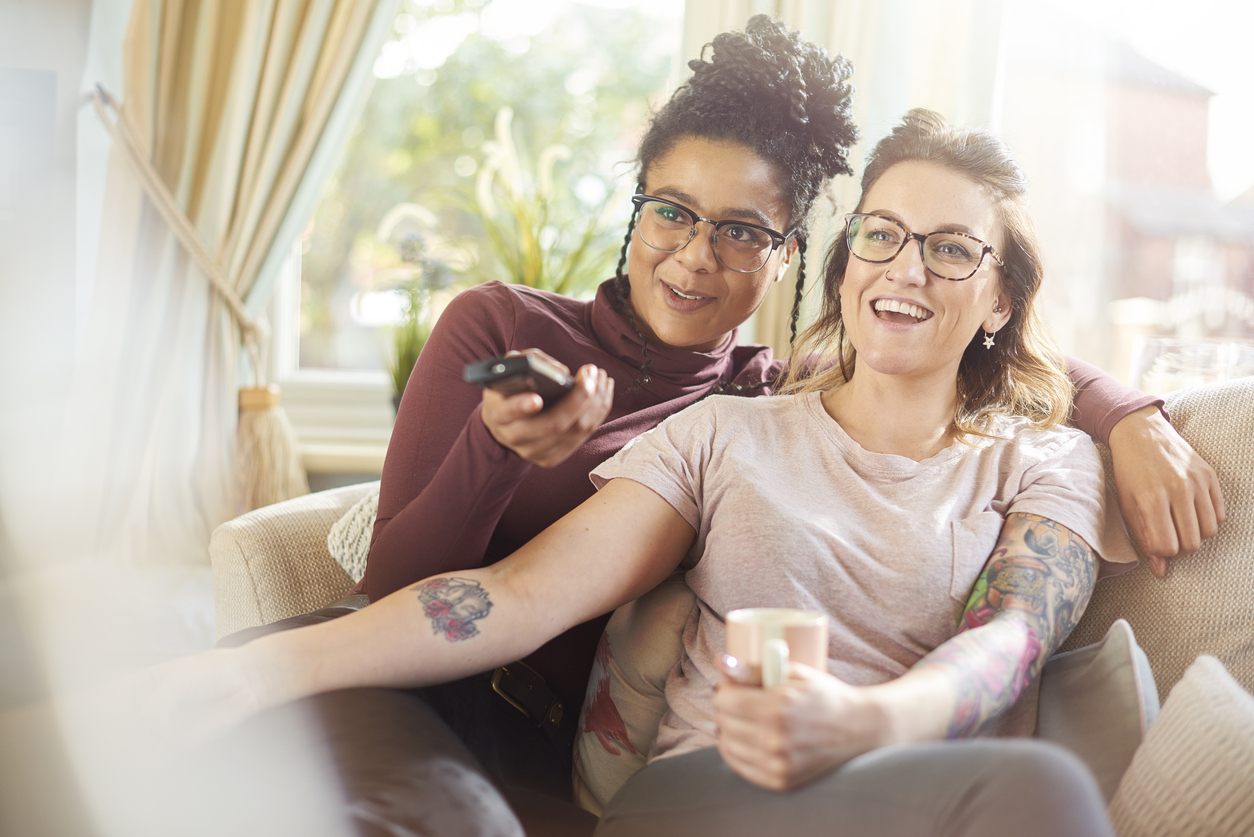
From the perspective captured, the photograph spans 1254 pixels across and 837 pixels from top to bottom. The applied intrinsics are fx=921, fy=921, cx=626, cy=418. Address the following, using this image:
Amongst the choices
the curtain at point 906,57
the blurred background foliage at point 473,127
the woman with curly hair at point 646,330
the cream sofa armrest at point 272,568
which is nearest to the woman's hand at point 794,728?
the woman with curly hair at point 646,330

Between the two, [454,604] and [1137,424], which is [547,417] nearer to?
[454,604]

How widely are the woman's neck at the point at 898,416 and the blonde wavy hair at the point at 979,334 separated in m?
0.05

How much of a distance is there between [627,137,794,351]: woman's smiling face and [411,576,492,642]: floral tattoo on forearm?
23.3 inches

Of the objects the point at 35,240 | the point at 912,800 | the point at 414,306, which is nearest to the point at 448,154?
the point at 414,306

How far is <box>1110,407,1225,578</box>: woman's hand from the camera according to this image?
4.02 ft

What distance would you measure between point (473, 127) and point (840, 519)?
2144 millimetres

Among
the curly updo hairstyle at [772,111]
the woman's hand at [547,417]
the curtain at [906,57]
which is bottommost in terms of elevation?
the woman's hand at [547,417]

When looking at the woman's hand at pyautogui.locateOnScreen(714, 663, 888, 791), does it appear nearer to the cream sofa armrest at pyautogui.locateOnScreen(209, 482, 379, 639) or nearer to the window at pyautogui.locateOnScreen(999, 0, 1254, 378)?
the cream sofa armrest at pyautogui.locateOnScreen(209, 482, 379, 639)

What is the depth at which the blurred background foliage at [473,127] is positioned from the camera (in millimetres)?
2842

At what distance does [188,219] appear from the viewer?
8.21ft

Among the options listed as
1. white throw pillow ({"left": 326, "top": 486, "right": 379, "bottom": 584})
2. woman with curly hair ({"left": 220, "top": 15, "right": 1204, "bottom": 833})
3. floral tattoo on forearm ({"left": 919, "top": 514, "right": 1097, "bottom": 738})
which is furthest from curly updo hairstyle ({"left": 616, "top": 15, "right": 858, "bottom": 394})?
floral tattoo on forearm ({"left": 919, "top": 514, "right": 1097, "bottom": 738})

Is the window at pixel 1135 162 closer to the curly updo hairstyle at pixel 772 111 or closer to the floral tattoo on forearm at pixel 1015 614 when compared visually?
the curly updo hairstyle at pixel 772 111

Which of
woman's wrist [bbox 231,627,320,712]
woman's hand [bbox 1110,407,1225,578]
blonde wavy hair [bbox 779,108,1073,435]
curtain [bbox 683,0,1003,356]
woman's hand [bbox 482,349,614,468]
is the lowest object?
woman's wrist [bbox 231,627,320,712]

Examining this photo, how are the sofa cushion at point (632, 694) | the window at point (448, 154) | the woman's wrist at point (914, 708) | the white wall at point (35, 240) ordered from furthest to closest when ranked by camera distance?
the window at point (448, 154)
the white wall at point (35, 240)
the sofa cushion at point (632, 694)
the woman's wrist at point (914, 708)
